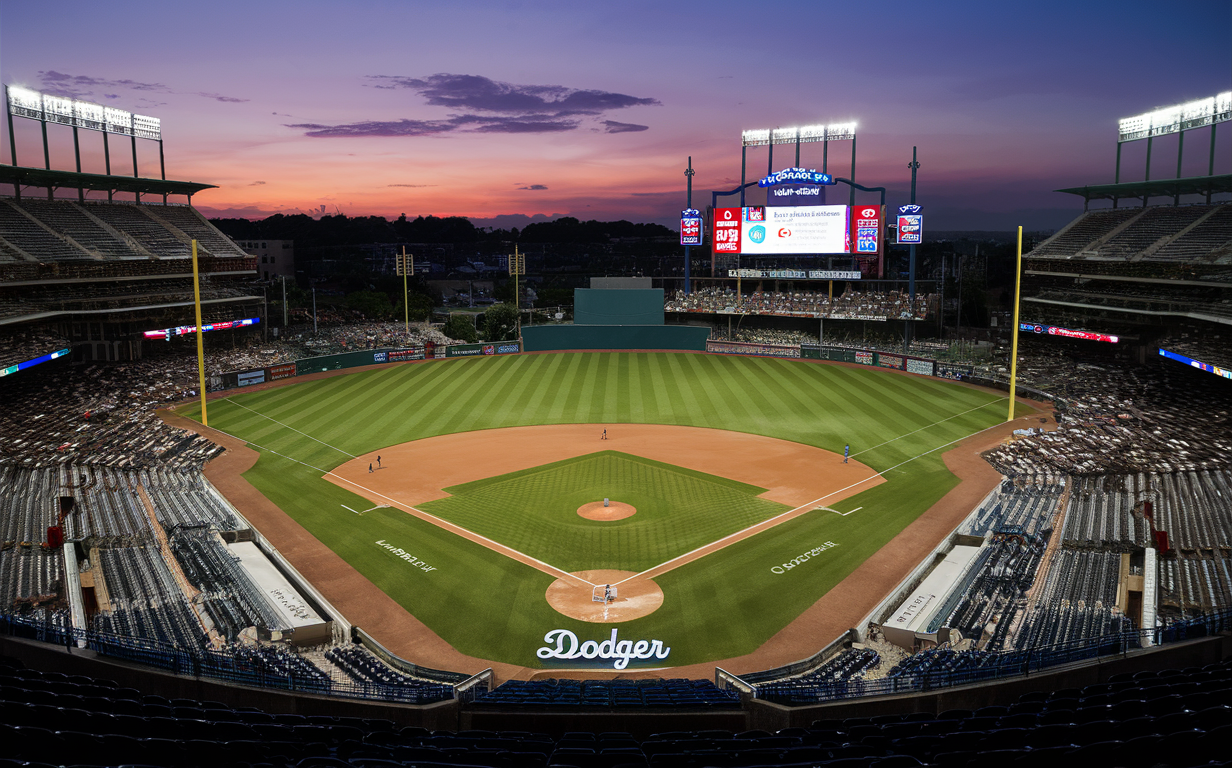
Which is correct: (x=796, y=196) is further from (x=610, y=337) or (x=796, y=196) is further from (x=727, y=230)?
(x=610, y=337)

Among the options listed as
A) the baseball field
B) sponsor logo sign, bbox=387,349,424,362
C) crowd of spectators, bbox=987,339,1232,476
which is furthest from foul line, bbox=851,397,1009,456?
sponsor logo sign, bbox=387,349,424,362

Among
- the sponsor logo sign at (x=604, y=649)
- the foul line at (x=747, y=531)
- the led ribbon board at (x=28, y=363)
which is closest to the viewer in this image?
the sponsor logo sign at (x=604, y=649)

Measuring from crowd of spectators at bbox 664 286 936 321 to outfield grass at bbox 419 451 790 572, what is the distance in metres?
35.7

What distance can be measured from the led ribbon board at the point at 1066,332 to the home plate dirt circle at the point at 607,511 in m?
37.2

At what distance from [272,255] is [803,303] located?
3260 inches

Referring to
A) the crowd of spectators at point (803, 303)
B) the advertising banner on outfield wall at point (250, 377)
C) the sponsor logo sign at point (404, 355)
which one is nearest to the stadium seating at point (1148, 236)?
the crowd of spectators at point (803, 303)

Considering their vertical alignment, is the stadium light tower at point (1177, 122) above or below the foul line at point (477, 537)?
above

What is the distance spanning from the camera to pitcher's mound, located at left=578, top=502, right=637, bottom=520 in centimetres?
2647

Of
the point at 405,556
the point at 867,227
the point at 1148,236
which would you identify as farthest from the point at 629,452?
the point at 1148,236

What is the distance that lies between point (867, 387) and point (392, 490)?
103 feet

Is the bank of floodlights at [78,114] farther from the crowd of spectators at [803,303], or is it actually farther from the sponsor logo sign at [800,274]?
the sponsor logo sign at [800,274]

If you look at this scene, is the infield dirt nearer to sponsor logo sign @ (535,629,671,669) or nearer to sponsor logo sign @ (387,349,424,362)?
sponsor logo sign @ (535,629,671,669)

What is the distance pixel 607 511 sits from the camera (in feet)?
88.4

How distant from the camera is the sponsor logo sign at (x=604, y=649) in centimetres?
1756
